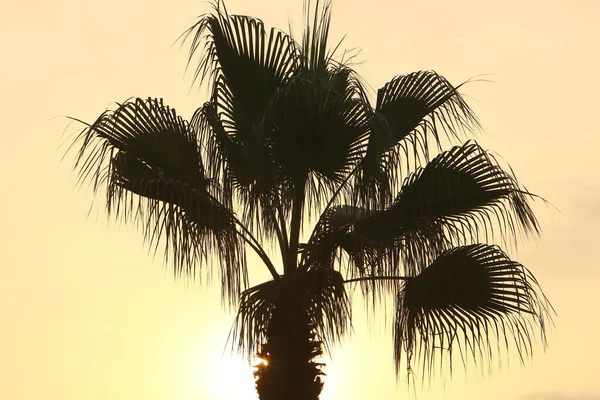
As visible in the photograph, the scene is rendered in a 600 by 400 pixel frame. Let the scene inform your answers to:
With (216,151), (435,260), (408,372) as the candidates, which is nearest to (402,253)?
(435,260)

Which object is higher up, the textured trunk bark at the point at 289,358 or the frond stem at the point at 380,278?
the frond stem at the point at 380,278

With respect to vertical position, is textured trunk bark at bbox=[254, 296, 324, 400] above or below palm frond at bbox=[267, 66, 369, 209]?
below

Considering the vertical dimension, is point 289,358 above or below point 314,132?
below

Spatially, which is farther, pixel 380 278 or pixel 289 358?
pixel 380 278

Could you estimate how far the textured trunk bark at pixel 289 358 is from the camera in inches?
513

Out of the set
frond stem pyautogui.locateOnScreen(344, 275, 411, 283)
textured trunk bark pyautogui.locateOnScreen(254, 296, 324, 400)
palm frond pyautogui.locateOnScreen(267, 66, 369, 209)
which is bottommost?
textured trunk bark pyautogui.locateOnScreen(254, 296, 324, 400)

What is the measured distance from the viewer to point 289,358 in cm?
1309

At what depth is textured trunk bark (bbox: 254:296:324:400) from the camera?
13031 millimetres

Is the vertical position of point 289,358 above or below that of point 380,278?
below

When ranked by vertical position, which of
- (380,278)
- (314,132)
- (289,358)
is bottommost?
(289,358)

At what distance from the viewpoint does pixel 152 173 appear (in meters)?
13.3

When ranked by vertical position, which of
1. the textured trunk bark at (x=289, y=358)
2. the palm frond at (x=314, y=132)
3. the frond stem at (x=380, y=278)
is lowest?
the textured trunk bark at (x=289, y=358)

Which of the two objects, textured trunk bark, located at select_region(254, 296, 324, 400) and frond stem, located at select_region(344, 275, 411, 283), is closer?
textured trunk bark, located at select_region(254, 296, 324, 400)

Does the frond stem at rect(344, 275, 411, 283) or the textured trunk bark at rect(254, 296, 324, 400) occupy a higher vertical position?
the frond stem at rect(344, 275, 411, 283)
